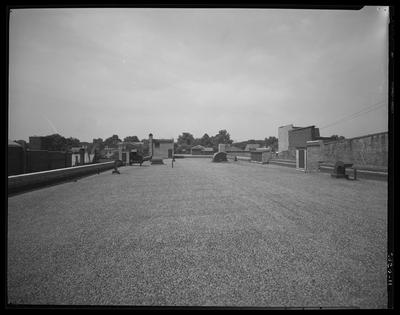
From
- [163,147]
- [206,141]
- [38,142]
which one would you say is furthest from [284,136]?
[206,141]

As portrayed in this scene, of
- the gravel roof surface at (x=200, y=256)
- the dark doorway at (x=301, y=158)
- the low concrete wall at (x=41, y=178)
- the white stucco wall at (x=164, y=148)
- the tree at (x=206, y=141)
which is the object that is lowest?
the gravel roof surface at (x=200, y=256)

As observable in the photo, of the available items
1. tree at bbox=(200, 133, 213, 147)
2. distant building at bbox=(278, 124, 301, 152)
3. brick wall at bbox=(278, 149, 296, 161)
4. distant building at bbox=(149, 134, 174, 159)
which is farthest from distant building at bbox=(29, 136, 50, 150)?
tree at bbox=(200, 133, 213, 147)

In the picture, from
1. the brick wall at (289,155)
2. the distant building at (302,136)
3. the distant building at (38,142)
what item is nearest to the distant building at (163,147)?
the distant building at (38,142)

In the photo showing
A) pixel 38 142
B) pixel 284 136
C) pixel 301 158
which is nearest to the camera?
pixel 301 158

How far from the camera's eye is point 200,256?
330 centimetres

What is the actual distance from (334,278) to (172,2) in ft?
15.8

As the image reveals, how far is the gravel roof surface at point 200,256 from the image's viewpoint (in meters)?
2.49

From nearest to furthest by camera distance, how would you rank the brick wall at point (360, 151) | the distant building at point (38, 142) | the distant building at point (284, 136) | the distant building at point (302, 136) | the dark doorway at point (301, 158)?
the brick wall at point (360, 151) < the dark doorway at point (301, 158) < the distant building at point (38, 142) < the distant building at point (302, 136) < the distant building at point (284, 136)

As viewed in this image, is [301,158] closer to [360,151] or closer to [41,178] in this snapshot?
[360,151]

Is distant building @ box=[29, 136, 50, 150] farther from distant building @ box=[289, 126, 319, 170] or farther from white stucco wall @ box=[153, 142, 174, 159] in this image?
distant building @ box=[289, 126, 319, 170]

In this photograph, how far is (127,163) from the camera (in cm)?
2669

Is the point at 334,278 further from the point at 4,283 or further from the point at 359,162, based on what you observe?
the point at 359,162

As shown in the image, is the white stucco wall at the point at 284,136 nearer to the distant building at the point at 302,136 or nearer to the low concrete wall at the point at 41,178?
the distant building at the point at 302,136
